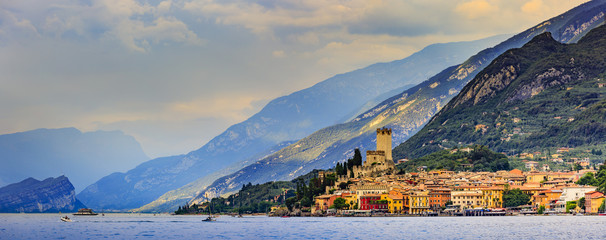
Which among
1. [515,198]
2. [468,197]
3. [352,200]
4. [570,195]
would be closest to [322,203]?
[352,200]

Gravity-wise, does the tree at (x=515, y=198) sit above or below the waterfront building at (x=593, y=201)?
above

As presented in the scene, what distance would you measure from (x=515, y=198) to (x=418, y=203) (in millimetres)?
19802

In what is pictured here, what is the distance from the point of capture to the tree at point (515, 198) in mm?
178875

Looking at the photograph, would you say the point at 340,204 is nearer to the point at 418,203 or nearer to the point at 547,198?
the point at 418,203

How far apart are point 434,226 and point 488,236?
80.8ft

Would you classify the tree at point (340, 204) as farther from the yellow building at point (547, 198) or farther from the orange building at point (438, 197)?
the yellow building at point (547, 198)

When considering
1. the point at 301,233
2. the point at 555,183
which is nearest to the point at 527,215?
the point at 555,183

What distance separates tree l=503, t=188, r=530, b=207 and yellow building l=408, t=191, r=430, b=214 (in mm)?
16290

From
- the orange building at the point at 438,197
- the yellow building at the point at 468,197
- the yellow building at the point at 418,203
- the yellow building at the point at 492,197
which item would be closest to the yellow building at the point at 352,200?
the yellow building at the point at 418,203

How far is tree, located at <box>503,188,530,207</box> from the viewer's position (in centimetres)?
17888

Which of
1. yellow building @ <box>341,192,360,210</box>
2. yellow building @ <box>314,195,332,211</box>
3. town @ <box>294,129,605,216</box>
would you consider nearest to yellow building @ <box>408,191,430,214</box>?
town @ <box>294,129,605,216</box>

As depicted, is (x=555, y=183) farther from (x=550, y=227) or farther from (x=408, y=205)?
(x=550, y=227)

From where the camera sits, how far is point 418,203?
180875mm

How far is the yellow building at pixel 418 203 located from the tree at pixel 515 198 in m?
16.3
